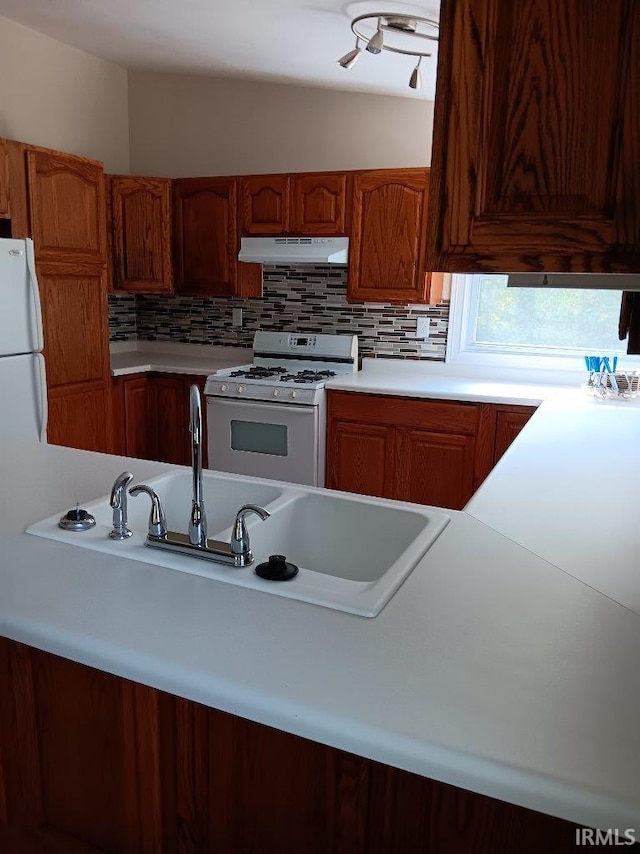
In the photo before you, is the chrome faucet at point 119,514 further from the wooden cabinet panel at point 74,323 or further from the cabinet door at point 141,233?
the cabinet door at point 141,233

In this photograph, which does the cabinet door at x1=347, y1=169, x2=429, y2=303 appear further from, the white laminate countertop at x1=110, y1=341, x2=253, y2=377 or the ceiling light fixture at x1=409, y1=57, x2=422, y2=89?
the white laminate countertop at x1=110, y1=341, x2=253, y2=377

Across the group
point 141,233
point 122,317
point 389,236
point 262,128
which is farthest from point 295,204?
point 122,317

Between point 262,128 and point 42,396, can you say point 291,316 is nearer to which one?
point 262,128

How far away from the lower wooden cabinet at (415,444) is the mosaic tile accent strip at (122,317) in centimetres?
189

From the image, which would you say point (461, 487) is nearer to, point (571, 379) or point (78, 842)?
point (571, 379)

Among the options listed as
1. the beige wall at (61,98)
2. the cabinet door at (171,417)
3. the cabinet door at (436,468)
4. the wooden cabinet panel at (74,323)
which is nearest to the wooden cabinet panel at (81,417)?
the wooden cabinet panel at (74,323)

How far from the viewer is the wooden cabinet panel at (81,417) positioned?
371 centimetres

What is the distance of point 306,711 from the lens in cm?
85

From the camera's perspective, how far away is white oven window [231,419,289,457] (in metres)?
3.77

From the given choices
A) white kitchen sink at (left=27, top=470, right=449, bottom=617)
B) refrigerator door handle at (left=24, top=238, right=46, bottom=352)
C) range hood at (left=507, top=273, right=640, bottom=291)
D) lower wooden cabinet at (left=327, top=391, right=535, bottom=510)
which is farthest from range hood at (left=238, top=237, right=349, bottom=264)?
range hood at (left=507, top=273, right=640, bottom=291)

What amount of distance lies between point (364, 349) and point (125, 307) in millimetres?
1780

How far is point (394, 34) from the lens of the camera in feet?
9.18

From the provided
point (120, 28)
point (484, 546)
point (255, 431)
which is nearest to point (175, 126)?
point (120, 28)

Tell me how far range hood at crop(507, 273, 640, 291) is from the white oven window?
2.68m
